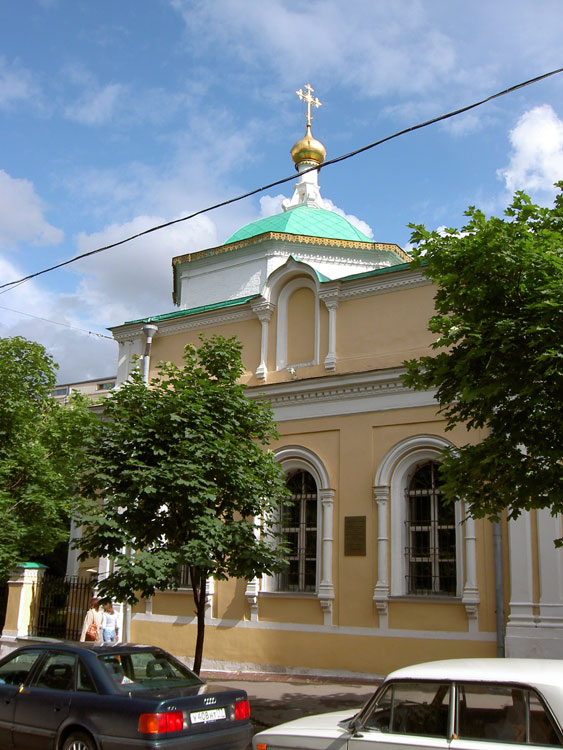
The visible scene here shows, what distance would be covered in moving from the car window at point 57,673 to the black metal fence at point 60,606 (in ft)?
28.8

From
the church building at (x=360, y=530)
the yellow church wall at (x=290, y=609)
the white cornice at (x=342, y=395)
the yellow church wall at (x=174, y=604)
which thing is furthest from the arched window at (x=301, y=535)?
the yellow church wall at (x=174, y=604)

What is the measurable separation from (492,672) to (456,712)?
1.13 ft

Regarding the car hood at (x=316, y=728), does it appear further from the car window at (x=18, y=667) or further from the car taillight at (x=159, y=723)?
the car window at (x=18, y=667)

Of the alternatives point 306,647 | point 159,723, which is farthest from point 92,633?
point 159,723

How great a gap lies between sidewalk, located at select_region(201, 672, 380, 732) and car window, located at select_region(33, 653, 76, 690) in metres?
2.95

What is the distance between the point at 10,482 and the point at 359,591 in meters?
7.63

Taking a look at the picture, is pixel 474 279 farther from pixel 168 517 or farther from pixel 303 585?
pixel 303 585

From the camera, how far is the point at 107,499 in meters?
9.87

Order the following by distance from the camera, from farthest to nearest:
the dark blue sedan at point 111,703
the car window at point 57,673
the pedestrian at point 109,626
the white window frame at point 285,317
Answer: the white window frame at point 285,317 < the pedestrian at point 109,626 < the car window at point 57,673 < the dark blue sedan at point 111,703

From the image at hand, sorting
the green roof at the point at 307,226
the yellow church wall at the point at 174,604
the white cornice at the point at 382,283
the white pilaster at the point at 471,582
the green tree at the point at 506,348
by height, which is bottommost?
the yellow church wall at the point at 174,604

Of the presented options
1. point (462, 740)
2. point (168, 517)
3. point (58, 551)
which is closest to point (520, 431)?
point (462, 740)

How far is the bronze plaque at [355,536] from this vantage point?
13.2m

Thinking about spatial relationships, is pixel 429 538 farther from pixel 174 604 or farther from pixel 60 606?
pixel 60 606

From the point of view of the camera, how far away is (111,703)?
673 cm
